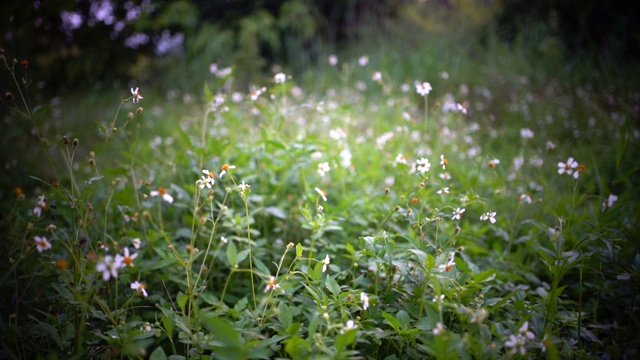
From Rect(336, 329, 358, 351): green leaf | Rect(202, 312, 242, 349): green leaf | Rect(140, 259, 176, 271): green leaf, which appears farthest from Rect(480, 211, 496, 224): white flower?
Rect(140, 259, 176, 271): green leaf

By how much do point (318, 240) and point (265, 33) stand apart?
203 inches

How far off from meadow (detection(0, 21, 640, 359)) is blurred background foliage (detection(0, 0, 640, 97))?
1624 mm

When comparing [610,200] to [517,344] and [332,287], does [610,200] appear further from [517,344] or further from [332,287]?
[332,287]

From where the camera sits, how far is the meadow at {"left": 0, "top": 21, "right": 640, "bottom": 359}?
1191 mm

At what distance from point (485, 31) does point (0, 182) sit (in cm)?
669

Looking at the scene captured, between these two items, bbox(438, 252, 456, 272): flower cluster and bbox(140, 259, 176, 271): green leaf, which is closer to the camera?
bbox(438, 252, 456, 272): flower cluster

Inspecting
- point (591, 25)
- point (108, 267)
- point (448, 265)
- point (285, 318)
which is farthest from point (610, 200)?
point (591, 25)

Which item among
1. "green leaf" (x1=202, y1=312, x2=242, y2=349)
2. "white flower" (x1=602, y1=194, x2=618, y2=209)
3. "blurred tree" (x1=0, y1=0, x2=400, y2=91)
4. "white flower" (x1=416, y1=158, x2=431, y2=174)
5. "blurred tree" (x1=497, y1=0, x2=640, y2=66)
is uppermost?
"blurred tree" (x1=497, y1=0, x2=640, y2=66)

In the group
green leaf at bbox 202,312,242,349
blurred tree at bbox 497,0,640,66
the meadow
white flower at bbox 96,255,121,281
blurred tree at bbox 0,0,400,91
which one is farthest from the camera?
blurred tree at bbox 0,0,400,91

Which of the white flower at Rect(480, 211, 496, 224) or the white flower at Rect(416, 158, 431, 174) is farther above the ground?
the white flower at Rect(416, 158, 431, 174)

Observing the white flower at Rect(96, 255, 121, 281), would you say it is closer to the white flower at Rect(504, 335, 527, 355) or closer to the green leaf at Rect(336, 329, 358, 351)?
the green leaf at Rect(336, 329, 358, 351)

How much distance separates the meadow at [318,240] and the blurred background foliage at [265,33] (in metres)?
1.62

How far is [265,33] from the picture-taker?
6223 mm

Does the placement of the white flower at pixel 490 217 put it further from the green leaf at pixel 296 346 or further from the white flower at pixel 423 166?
the green leaf at pixel 296 346
